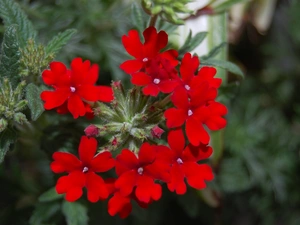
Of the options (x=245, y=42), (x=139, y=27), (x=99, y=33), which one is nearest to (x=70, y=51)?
(x=99, y=33)

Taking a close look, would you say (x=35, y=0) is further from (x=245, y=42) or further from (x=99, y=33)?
(x=245, y=42)

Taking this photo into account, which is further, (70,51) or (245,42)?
(245,42)

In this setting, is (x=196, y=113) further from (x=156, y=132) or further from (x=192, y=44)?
(x=192, y=44)

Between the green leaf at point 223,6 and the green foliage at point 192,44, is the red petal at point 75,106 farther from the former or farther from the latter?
the green leaf at point 223,6

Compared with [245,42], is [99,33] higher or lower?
higher

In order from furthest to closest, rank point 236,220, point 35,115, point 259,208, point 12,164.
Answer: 1. point 236,220
2. point 259,208
3. point 12,164
4. point 35,115

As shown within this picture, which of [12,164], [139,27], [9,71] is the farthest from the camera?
[12,164]

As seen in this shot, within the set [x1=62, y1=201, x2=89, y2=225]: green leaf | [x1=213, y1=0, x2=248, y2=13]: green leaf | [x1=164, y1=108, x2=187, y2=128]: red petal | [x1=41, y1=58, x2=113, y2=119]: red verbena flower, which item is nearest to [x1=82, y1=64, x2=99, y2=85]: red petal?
[x1=41, y1=58, x2=113, y2=119]: red verbena flower

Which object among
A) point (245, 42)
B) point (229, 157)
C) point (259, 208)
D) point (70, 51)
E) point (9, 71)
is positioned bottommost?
point (259, 208)

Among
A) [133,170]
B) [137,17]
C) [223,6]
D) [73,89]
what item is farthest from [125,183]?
[223,6]
